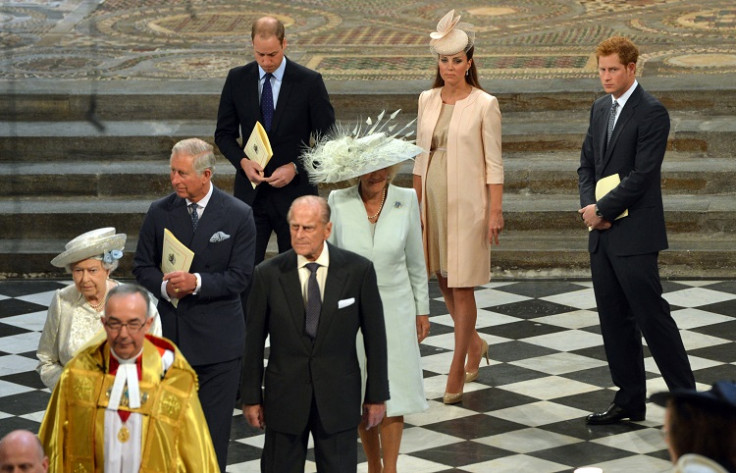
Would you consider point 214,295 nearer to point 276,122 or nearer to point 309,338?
point 309,338

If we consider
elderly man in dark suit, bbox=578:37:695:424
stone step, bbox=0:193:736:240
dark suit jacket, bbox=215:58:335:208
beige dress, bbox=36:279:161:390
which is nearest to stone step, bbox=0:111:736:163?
stone step, bbox=0:193:736:240

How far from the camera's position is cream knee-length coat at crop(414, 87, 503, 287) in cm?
775

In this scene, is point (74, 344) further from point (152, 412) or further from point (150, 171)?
point (150, 171)

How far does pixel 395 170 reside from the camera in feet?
21.7

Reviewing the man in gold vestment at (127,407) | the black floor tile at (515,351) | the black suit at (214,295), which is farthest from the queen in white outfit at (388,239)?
the black floor tile at (515,351)

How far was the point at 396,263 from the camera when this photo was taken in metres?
6.53

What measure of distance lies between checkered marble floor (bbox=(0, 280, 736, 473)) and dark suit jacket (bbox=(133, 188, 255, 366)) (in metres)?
0.95

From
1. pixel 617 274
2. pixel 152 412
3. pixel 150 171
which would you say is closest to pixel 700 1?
pixel 150 171

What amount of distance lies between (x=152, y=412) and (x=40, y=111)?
25.6 feet

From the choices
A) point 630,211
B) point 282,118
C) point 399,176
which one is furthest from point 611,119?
point 399,176

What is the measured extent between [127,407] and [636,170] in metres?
3.14

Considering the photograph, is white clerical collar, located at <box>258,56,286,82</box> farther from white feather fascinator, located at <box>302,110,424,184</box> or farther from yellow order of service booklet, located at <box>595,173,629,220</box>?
yellow order of service booklet, located at <box>595,173,629,220</box>

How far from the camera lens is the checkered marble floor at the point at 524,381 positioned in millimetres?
7160

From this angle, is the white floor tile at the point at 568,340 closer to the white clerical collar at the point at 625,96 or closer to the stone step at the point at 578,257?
the stone step at the point at 578,257
